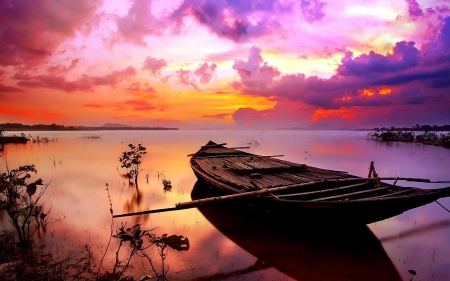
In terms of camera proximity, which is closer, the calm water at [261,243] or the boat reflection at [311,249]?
the boat reflection at [311,249]

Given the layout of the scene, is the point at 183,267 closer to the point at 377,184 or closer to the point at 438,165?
the point at 377,184

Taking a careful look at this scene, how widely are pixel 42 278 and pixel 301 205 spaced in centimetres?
537

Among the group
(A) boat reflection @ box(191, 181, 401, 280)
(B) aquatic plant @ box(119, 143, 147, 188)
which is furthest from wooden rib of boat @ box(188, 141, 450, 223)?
(B) aquatic plant @ box(119, 143, 147, 188)

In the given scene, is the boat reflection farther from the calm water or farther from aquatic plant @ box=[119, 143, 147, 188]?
aquatic plant @ box=[119, 143, 147, 188]

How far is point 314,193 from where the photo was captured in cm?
693

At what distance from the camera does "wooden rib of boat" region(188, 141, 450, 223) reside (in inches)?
221

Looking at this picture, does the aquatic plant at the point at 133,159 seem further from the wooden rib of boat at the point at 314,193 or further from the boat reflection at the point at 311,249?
the boat reflection at the point at 311,249

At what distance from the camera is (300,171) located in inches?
393

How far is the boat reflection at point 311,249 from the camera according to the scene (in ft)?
18.0

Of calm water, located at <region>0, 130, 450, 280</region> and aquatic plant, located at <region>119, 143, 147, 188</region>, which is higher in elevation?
aquatic plant, located at <region>119, 143, 147, 188</region>

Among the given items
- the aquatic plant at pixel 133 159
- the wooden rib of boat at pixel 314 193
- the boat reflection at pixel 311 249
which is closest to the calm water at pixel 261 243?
the boat reflection at pixel 311 249

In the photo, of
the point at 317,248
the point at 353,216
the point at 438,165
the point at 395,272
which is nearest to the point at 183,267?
the point at 317,248

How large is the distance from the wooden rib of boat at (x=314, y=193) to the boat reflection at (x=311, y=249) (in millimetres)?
498

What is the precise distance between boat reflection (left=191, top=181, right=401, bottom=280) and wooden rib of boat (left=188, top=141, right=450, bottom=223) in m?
0.50
